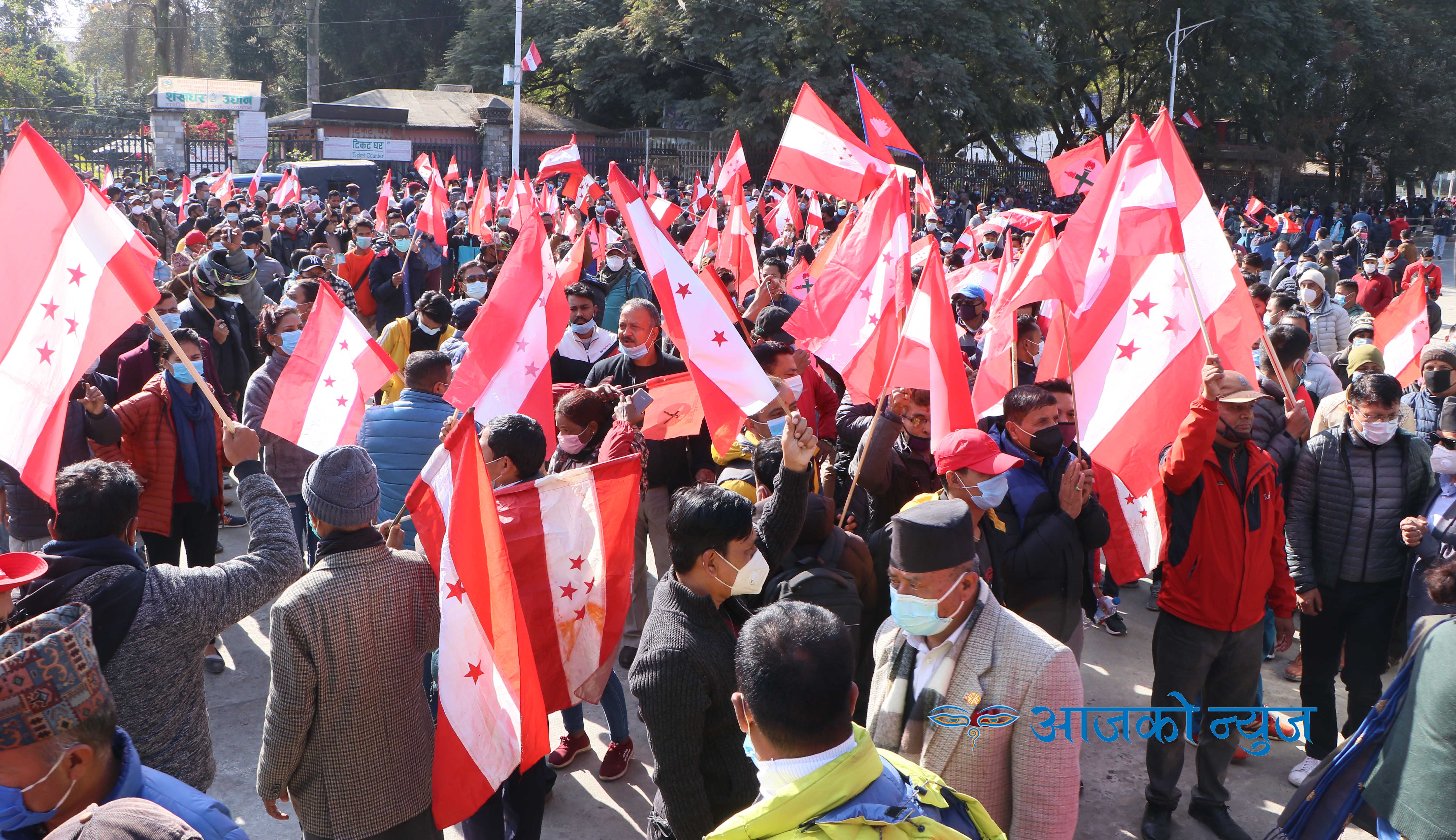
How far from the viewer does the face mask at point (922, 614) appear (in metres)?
2.60

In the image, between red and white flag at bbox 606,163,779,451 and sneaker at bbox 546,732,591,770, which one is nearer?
red and white flag at bbox 606,163,779,451

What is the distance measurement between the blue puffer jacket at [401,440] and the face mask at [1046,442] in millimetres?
2415

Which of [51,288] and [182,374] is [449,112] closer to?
[182,374]

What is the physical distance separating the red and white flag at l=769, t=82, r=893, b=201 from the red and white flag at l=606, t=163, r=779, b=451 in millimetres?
3598

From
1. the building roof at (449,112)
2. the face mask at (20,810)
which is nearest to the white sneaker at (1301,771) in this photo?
the face mask at (20,810)

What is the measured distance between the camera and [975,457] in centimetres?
376

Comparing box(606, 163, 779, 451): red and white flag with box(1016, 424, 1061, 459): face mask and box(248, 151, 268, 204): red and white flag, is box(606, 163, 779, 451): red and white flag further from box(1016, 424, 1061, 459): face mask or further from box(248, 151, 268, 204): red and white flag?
box(248, 151, 268, 204): red and white flag

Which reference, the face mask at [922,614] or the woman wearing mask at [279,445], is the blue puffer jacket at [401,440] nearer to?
the woman wearing mask at [279,445]

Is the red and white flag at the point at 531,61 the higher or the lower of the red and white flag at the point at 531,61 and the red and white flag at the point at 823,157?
the higher

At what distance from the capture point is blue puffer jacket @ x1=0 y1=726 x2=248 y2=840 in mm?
1964

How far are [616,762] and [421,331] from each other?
136 inches

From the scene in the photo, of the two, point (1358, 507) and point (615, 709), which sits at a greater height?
point (1358, 507)

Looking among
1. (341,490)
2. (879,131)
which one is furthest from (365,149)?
(341,490)

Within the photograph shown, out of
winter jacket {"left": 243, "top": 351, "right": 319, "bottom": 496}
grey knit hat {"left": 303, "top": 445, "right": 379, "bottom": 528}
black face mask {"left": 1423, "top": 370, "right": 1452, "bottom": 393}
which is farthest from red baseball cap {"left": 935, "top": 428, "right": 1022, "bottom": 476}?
winter jacket {"left": 243, "top": 351, "right": 319, "bottom": 496}
